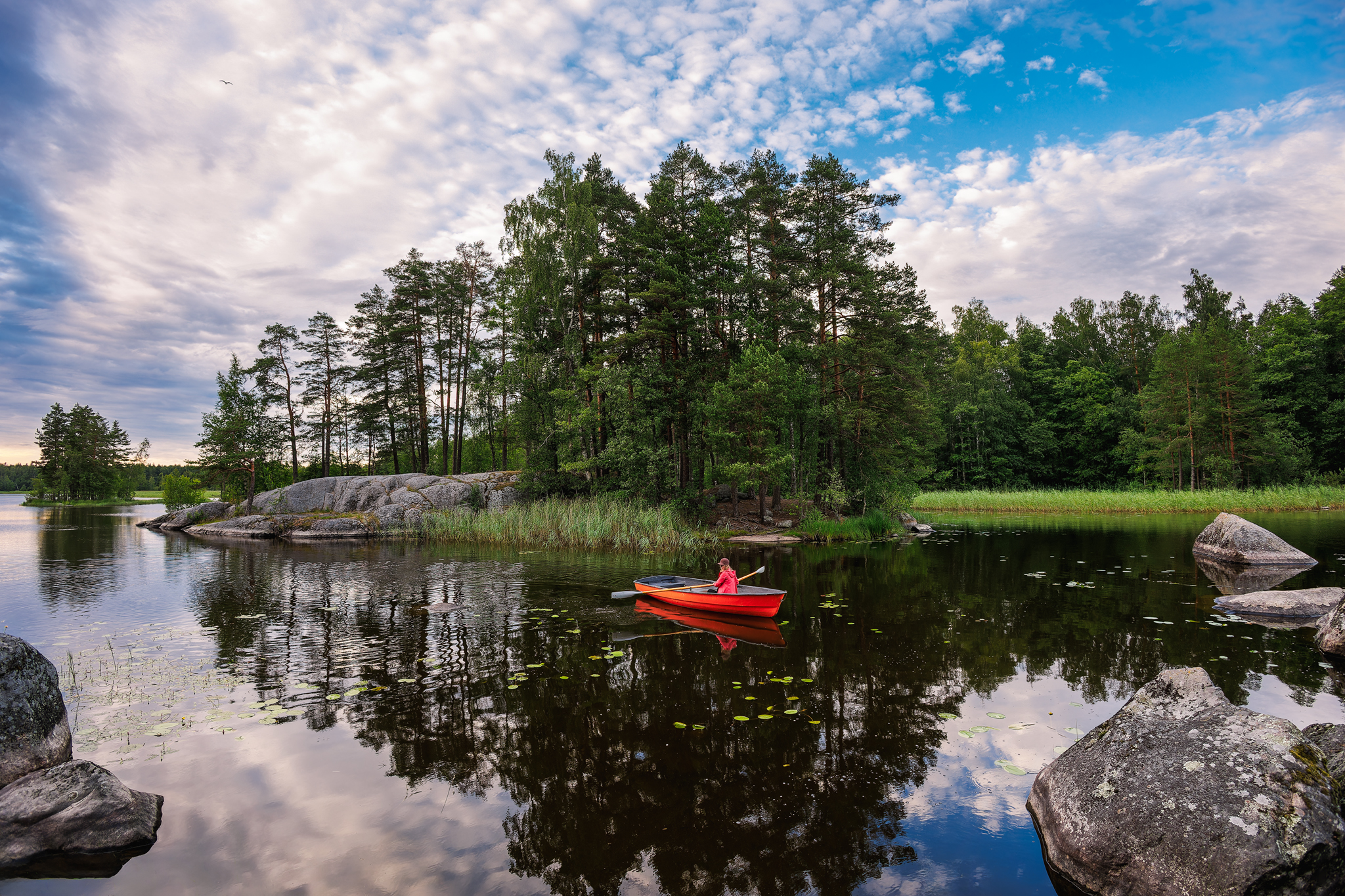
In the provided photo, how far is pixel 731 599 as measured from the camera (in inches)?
465

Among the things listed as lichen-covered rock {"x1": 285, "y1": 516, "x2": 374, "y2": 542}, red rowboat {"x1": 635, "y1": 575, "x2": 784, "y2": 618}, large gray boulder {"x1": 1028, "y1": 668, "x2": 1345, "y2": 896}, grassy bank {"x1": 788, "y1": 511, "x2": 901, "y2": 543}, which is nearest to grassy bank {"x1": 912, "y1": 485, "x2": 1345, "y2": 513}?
grassy bank {"x1": 788, "y1": 511, "x2": 901, "y2": 543}

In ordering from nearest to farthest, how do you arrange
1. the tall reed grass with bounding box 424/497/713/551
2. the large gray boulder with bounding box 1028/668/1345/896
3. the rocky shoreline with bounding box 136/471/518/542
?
the large gray boulder with bounding box 1028/668/1345/896
the tall reed grass with bounding box 424/497/713/551
the rocky shoreline with bounding box 136/471/518/542

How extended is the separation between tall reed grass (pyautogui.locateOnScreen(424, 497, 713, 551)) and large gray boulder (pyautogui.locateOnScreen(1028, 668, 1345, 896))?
18.0 metres

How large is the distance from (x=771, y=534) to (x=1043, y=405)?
49829 millimetres

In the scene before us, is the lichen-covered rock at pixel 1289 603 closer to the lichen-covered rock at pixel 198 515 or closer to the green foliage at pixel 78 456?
the lichen-covered rock at pixel 198 515

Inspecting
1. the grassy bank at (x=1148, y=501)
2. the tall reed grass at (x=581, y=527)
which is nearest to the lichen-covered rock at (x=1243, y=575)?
the tall reed grass at (x=581, y=527)

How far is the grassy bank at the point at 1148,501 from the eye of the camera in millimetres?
35250

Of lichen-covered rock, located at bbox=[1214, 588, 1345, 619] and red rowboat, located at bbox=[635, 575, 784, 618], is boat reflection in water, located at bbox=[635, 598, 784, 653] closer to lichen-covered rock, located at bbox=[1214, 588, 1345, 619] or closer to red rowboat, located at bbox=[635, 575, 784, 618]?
red rowboat, located at bbox=[635, 575, 784, 618]

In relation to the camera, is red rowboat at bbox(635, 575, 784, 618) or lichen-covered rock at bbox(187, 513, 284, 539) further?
lichen-covered rock at bbox(187, 513, 284, 539)

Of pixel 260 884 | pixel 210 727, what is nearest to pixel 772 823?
pixel 260 884

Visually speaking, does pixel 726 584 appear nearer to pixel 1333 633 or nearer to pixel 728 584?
pixel 728 584

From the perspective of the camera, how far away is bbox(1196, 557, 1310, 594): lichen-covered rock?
1352 centimetres

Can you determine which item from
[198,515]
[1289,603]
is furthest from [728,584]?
[198,515]

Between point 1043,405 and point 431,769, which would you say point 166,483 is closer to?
point 431,769
